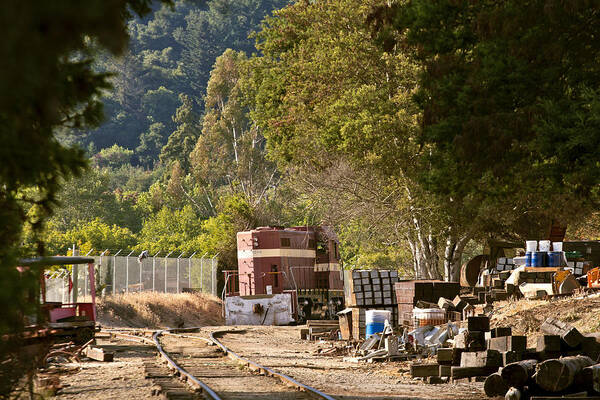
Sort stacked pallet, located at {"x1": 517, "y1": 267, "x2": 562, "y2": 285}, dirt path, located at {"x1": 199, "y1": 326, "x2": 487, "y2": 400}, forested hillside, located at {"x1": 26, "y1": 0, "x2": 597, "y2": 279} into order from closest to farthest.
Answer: dirt path, located at {"x1": 199, "y1": 326, "x2": 487, "y2": 400}, forested hillside, located at {"x1": 26, "y1": 0, "x2": 597, "y2": 279}, stacked pallet, located at {"x1": 517, "y1": 267, "x2": 562, "y2": 285}

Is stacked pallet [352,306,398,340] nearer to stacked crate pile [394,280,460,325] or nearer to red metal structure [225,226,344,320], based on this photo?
stacked crate pile [394,280,460,325]

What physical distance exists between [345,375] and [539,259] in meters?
11.2

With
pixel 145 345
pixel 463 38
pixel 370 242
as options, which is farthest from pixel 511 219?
pixel 463 38

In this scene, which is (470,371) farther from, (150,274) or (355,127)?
(150,274)

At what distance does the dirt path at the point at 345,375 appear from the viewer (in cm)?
1171

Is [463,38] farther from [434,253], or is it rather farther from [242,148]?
[242,148]

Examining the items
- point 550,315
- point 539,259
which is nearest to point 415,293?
point 550,315

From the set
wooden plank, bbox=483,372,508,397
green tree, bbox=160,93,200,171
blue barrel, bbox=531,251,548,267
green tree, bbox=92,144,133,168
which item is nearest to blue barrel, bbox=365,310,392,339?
blue barrel, bbox=531,251,548,267

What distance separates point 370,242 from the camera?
39.7 m

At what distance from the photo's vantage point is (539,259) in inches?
936

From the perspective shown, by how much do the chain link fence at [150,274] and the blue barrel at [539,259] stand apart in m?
25.6

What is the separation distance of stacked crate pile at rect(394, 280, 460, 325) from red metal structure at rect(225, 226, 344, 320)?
15.3 meters

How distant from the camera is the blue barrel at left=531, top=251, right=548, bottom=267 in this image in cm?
2369

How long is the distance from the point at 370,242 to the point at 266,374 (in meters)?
25.2
